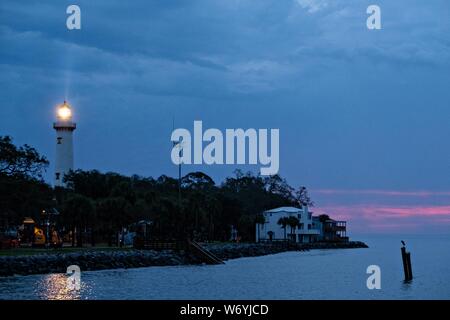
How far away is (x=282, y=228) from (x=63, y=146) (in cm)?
5819

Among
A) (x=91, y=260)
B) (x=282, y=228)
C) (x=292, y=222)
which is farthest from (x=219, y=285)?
(x=282, y=228)

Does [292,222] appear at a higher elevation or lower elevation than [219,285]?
higher

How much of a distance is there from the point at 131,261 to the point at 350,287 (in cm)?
1883

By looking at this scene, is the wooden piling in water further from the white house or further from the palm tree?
the white house

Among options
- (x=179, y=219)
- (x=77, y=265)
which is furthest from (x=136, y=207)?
(x=77, y=265)

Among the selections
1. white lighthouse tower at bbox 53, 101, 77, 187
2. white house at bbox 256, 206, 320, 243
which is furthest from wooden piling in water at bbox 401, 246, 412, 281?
white house at bbox 256, 206, 320, 243

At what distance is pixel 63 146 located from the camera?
322 ft

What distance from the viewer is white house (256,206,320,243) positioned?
14412 centimetres

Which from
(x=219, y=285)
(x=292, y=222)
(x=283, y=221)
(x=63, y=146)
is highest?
(x=63, y=146)

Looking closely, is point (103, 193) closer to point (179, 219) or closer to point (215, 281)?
point (179, 219)

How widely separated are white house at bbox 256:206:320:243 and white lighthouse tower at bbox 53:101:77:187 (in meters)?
51.1

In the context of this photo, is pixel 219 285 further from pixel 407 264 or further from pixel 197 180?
pixel 197 180

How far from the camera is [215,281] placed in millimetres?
52375
